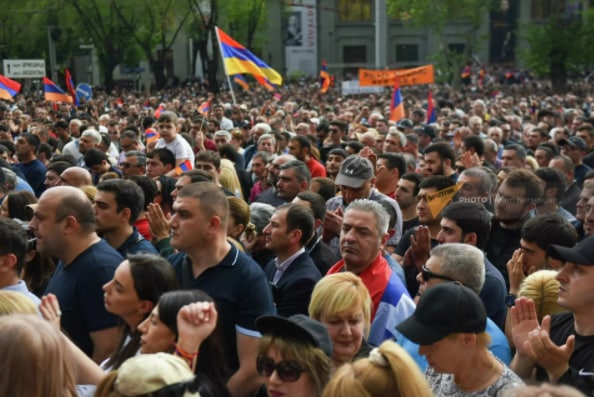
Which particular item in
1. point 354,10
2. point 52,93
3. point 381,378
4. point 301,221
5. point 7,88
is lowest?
point 381,378

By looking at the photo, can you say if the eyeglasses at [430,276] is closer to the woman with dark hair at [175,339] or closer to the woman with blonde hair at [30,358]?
the woman with dark hair at [175,339]

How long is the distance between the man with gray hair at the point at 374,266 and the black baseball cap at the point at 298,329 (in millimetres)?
1097

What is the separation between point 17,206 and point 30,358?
3.93 m

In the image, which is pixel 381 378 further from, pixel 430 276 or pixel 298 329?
pixel 430 276

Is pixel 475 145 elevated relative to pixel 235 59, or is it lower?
lower

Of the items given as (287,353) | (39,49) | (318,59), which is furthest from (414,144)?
(318,59)

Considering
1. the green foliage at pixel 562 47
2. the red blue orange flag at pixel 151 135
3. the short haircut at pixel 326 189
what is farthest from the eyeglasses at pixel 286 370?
the green foliage at pixel 562 47

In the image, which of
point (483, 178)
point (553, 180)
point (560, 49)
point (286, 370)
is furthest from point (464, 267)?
point (560, 49)

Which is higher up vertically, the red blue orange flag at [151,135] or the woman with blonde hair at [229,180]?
the red blue orange flag at [151,135]

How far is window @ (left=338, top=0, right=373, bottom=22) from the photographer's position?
72.2m

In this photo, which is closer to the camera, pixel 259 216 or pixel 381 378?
pixel 381 378

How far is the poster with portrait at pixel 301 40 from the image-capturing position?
69.5 m

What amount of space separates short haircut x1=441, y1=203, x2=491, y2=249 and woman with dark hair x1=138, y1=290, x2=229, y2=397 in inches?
98.1

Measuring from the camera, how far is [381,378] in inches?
124
